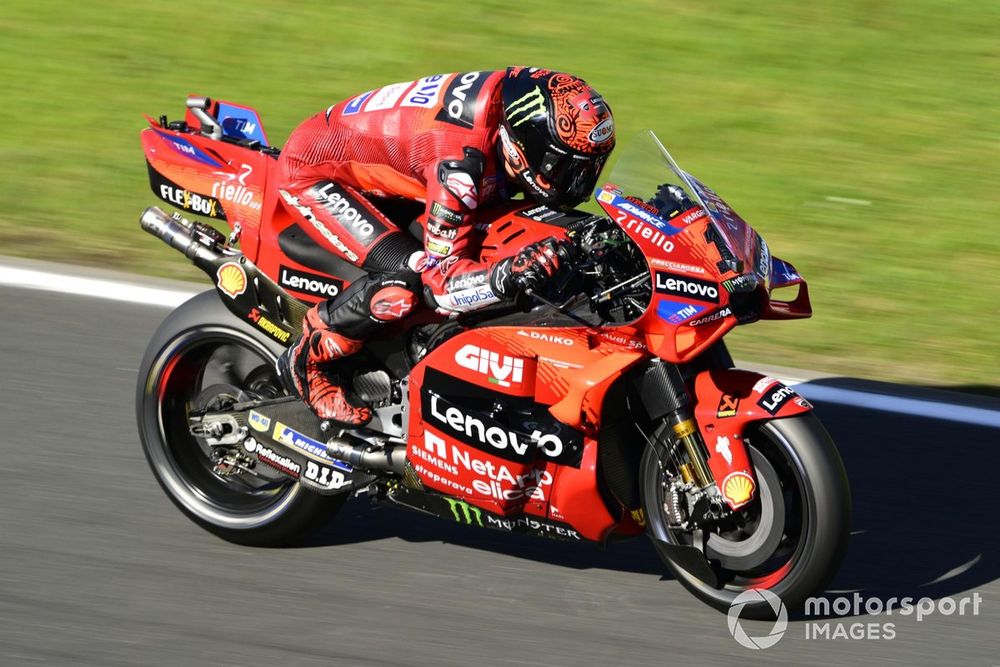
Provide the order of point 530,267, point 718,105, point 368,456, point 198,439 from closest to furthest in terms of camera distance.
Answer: point 530,267
point 368,456
point 198,439
point 718,105

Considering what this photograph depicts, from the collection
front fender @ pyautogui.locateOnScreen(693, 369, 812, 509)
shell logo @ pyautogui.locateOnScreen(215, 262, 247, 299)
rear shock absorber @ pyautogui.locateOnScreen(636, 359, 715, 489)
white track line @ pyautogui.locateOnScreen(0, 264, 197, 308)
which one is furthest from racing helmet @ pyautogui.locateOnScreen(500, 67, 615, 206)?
white track line @ pyautogui.locateOnScreen(0, 264, 197, 308)

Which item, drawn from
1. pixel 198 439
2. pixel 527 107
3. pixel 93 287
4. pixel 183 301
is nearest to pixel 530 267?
pixel 527 107

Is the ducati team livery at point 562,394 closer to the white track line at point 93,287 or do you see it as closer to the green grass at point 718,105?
the white track line at point 93,287

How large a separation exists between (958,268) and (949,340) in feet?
3.07

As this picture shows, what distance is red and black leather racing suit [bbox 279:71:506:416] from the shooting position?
4598 mm

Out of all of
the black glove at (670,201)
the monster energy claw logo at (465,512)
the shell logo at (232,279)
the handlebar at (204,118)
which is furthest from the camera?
the handlebar at (204,118)

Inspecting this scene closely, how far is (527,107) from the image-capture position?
4.56m

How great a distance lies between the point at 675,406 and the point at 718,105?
575 cm

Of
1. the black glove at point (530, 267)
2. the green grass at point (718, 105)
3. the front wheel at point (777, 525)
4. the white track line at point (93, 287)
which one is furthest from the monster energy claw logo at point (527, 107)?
the white track line at point (93, 287)

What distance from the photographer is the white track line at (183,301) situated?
6.28 metres

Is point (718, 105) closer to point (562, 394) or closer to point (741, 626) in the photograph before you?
point (562, 394)

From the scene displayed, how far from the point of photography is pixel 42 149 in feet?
30.3

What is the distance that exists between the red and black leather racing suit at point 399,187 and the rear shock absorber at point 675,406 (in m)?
0.54

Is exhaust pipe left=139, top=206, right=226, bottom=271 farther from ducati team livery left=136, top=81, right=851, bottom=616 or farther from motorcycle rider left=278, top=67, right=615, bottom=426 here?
motorcycle rider left=278, top=67, right=615, bottom=426
